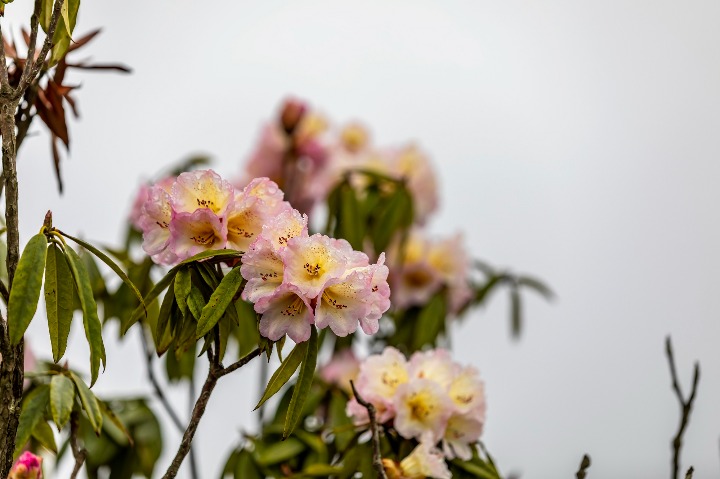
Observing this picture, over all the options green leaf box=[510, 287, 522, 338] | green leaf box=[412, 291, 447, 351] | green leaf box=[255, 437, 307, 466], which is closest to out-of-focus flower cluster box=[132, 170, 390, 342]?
green leaf box=[255, 437, 307, 466]

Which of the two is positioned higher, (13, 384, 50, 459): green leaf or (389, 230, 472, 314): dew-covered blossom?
(13, 384, 50, 459): green leaf

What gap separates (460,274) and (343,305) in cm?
122

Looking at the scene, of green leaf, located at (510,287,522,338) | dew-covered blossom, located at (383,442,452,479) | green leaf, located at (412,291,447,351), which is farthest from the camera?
green leaf, located at (510,287,522,338)

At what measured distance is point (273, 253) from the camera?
2.29 ft

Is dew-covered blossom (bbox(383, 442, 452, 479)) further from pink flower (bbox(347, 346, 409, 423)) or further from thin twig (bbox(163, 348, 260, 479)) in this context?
thin twig (bbox(163, 348, 260, 479))

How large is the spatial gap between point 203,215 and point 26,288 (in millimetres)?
138

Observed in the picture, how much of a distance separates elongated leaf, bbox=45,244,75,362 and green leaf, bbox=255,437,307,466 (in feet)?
1.68

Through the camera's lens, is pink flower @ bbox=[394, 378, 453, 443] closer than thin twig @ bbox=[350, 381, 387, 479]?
No

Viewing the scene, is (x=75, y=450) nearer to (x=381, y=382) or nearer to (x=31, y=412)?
(x=31, y=412)

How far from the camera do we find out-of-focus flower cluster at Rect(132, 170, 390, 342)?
2.28 feet

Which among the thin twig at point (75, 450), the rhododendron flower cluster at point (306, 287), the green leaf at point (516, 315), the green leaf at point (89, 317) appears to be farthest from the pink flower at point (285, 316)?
the green leaf at point (516, 315)

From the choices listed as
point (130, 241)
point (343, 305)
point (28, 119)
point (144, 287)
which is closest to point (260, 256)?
point (343, 305)

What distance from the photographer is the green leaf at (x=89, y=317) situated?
68 centimetres

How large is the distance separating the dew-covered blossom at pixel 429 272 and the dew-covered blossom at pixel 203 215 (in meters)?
1.05
